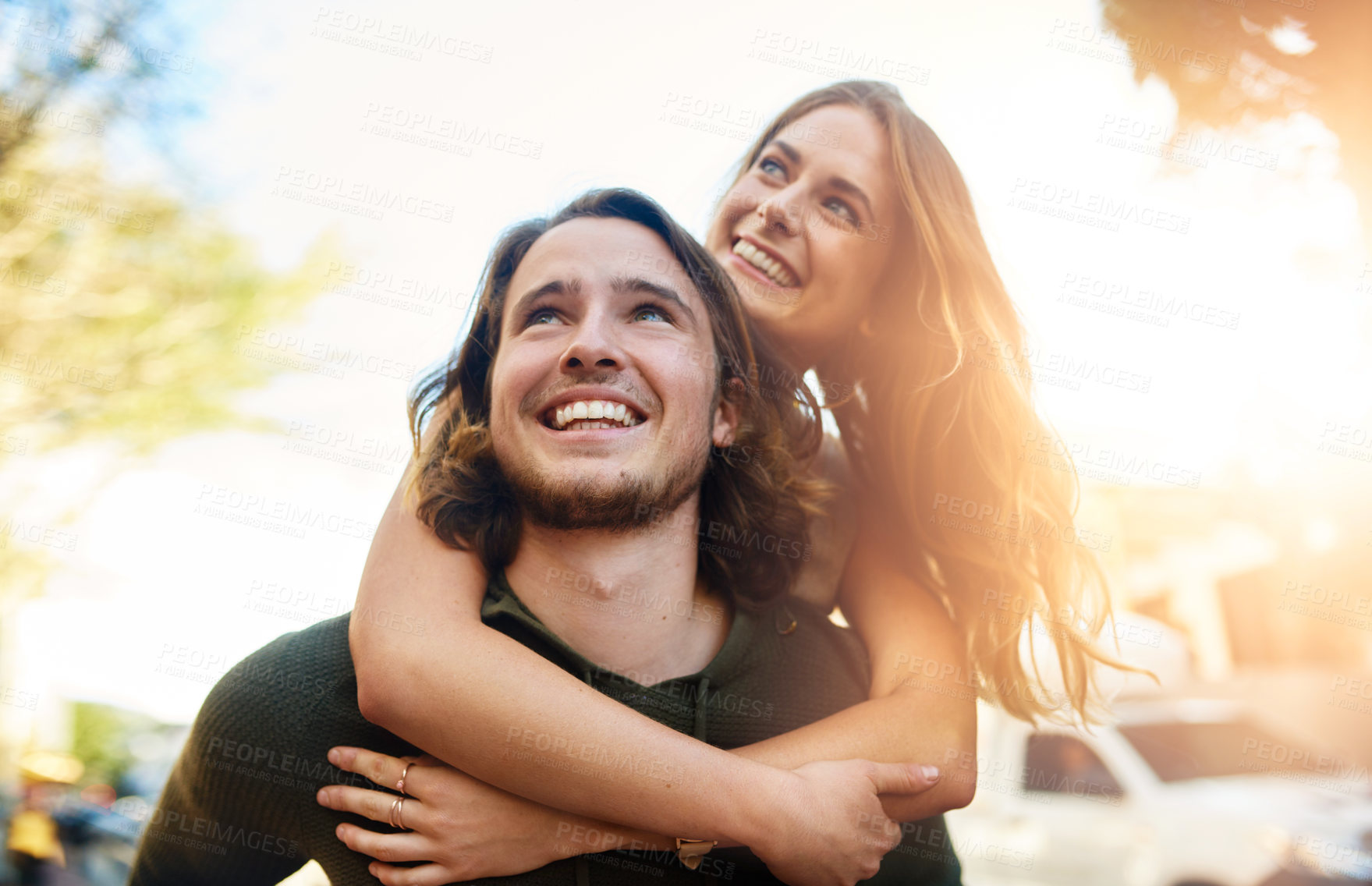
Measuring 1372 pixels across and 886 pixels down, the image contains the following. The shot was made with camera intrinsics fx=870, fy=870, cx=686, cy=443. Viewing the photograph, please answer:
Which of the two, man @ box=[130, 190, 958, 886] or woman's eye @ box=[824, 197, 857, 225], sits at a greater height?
woman's eye @ box=[824, 197, 857, 225]

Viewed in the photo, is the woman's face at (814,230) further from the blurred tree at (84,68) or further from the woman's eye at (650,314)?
the blurred tree at (84,68)

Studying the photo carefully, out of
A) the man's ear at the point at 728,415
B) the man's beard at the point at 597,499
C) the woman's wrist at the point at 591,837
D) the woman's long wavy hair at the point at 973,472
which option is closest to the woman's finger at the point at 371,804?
the woman's wrist at the point at 591,837

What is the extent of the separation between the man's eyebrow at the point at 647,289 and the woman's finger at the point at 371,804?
3.44 feet

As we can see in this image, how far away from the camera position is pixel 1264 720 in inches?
143

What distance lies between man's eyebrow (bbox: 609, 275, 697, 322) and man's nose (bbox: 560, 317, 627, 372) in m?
0.11

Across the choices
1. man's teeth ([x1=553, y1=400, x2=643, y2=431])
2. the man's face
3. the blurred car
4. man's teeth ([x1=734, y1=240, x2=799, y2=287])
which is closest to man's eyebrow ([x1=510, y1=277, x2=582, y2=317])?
the man's face

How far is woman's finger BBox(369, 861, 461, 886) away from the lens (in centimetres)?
150

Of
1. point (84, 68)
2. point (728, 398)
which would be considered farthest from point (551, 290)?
point (84, 68)

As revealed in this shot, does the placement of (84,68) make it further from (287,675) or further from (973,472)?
(973,472)

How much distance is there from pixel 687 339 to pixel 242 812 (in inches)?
51.1

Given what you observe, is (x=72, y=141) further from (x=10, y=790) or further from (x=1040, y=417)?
(x=1040, y=417)

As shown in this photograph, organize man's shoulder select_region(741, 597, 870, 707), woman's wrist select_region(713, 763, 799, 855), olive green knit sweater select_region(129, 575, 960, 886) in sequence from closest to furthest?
woman's wrist select_region(713, 763, 799, 855)
olive green knit sweater select_region(129, 575, 960, 886)
man's shoulder select_region(741, 597, 870, 707)

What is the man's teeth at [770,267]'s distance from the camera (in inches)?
82.6

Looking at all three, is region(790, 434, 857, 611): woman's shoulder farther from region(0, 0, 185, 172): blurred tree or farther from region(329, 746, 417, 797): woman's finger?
region(0, 0, 185, 172): blurred tree
